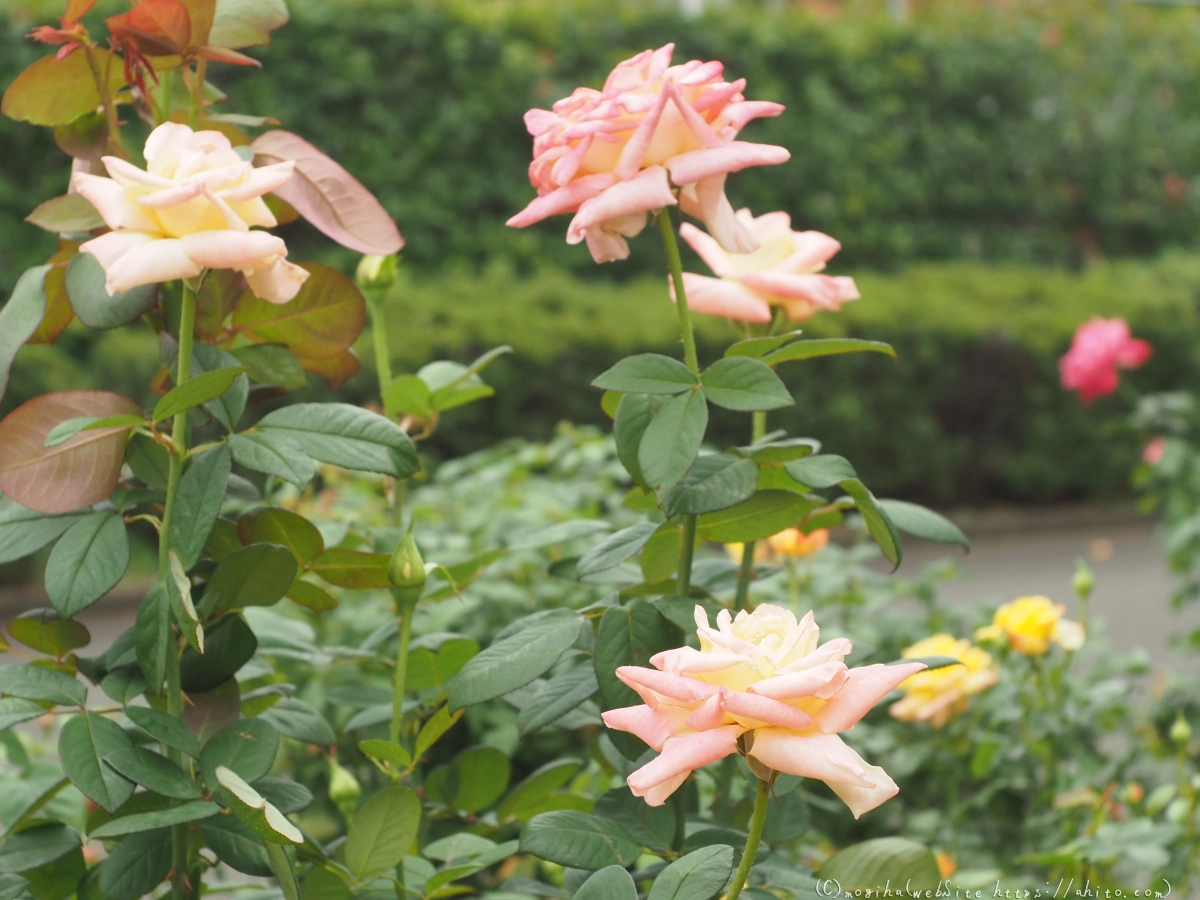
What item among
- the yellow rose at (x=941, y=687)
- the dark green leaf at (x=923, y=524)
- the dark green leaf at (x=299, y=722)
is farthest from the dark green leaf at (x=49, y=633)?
the yellow rose at (x=941, y=687)

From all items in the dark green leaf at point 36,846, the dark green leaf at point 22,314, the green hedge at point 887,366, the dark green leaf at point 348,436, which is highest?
the dark green leaf at point 22,314

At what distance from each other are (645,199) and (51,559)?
441mm

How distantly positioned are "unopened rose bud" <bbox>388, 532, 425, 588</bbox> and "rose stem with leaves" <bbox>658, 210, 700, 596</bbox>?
0.18 meters

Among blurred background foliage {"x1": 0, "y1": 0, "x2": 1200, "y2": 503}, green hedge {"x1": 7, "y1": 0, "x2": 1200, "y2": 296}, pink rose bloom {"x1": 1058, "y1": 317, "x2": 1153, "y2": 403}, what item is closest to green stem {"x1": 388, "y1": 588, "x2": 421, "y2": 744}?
pink rose bloom {"x1": 1058, "y1": 317, "x2": 1153, "y2": 403}

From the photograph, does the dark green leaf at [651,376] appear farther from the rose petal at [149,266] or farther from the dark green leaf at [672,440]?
the rose petal at [149,266]

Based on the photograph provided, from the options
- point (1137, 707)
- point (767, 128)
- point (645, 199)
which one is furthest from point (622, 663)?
point (767, 128)

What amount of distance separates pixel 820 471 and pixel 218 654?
433 mm

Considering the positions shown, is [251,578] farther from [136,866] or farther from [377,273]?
[377,273]

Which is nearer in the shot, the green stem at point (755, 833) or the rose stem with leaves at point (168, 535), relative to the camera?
the green stem at point (755, 833)

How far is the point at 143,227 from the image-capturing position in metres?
0.77

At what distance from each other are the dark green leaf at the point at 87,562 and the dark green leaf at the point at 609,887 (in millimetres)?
351

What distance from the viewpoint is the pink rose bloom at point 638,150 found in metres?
0.77

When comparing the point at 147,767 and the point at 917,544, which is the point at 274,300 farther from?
the point at 917,544

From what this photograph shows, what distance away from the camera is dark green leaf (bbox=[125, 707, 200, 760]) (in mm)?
777
